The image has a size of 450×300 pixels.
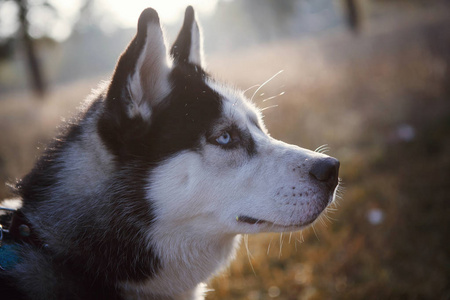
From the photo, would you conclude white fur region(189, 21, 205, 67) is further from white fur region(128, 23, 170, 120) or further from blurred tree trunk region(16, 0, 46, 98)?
blurred tree trunk region(16, 0, 46, 98)

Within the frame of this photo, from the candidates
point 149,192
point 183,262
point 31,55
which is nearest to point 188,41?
point 149,192

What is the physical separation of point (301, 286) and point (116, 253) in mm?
2137

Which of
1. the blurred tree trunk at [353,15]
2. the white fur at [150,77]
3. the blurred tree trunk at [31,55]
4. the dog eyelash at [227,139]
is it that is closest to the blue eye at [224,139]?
the dog eyelash at [227,139]

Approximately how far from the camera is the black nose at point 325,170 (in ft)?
7.14

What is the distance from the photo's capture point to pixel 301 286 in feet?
11.2

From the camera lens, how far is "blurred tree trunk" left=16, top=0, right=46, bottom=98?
54.4 ft

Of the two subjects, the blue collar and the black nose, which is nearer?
the blue collar

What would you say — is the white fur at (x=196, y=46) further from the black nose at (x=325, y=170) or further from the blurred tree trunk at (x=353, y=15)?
the blurred tree trunk at (x=353, y=15)

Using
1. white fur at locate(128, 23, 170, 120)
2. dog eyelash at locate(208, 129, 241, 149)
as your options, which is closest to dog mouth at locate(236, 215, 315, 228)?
dog eyelash at locate(208, 129, 241, 149)

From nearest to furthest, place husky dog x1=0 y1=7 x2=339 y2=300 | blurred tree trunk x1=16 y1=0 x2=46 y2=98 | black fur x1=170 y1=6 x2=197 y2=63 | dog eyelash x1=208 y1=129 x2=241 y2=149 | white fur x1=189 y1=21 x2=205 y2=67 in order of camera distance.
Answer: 1. husky dog x1=0 y1=7 x2=339 y2=300
2. dog eyelash x1=208 y1=129 x2=241 y2=149
3. black fur x1=170 y1=6 x2=197 y2=63
4. white fur x1=189 y1=21 x2=205 y2=67
5. blurred tree trunk x1=16 y1=0 x2=46 y2=98

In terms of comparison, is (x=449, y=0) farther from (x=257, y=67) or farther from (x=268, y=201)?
(x=268, y=201)

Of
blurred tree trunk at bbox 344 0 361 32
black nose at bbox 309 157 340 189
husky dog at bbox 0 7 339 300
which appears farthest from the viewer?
blurred tree trunk at bbox 344 0 361 32

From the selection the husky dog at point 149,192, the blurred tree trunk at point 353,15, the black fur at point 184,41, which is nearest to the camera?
the husky dog at point 149,192

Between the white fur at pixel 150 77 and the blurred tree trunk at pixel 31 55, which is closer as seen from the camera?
the white fur at pixel 150 77
